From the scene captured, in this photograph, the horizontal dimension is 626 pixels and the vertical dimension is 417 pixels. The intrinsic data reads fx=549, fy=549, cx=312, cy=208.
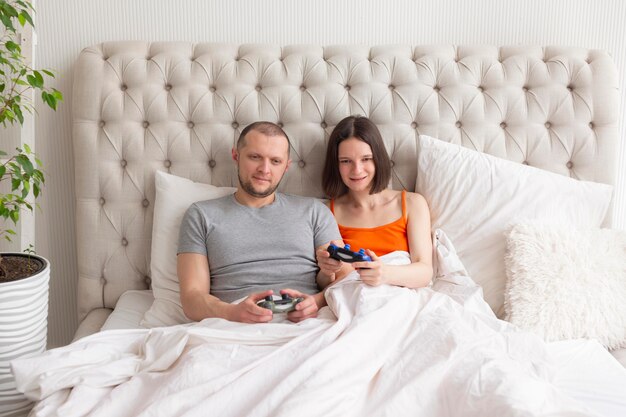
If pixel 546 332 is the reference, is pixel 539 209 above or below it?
above

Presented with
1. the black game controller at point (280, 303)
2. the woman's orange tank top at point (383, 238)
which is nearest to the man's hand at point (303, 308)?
the black game controller at point (280, 303)

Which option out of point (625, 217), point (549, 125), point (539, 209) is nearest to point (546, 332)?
point (539, 209)

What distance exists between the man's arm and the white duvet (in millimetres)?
46

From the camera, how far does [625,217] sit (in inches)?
85.7

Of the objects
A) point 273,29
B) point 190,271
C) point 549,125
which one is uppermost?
point 273,29

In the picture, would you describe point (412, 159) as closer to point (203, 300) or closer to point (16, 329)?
point (203, 300)

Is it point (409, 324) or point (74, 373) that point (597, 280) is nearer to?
point (409, 324)

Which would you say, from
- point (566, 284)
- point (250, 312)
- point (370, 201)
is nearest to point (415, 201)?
point (370, 201)

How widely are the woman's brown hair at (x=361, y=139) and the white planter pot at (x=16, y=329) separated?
3.02ft

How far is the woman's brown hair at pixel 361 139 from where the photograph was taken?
1.77 meters

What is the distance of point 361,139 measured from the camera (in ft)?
5.75

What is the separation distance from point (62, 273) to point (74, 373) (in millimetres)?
948

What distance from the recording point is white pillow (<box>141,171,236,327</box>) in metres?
1.72

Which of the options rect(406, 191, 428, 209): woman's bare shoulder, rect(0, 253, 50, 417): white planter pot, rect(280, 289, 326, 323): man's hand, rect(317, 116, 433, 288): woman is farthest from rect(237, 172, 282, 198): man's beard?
rect(0, 253, 50, 417): white planter pot
